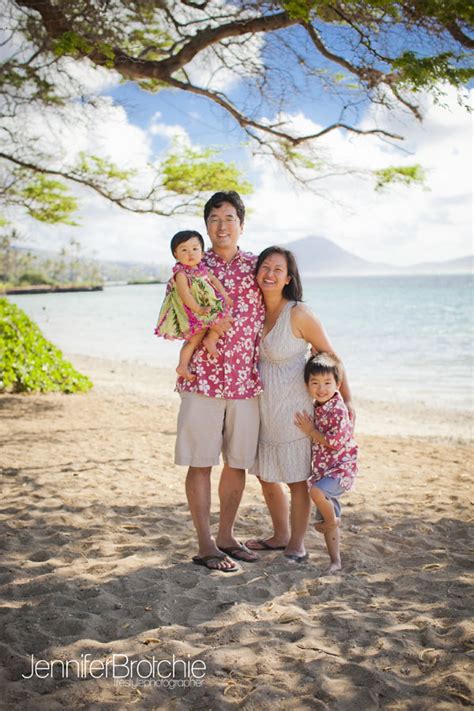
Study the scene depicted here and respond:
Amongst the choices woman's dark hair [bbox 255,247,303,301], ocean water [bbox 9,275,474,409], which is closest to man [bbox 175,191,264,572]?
woman's dark hair [bbox 255,247,303,301]

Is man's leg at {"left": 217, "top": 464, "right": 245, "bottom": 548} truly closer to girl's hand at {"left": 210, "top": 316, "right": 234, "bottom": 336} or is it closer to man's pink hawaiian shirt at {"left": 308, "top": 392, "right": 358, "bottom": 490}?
man's pink hawaiian shirt at {"left": 308, "top": 392, "right": 358, "bottom": 490}

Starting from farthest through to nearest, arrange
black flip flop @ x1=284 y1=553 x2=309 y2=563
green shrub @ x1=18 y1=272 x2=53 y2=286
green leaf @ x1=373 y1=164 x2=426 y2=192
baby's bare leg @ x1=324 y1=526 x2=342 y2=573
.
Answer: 1. green shrub @ x1=18 y1=272 x2=53 y2=286
2. green leaf @ x1=373 y1=164 x2=426 y2=192
3. black flip flop @ x1=284 y1=553 x2=309 y2=563
4. baby's bare leg @ x1=324 y1=526 x2=342 y2=573

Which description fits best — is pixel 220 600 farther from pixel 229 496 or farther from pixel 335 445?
pixel 335 445

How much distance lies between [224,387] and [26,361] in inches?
259

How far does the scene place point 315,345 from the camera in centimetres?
337

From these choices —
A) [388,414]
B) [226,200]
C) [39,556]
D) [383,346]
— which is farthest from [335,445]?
[383,346]

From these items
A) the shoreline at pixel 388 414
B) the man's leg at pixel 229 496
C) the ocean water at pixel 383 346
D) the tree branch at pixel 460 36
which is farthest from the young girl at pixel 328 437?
the shoreline at pixel 388 414

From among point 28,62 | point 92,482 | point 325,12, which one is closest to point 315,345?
point 92,482

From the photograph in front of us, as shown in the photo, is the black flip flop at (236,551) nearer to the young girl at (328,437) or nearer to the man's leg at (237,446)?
the man's leg at (237,446)

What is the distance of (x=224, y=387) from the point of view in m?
3.25

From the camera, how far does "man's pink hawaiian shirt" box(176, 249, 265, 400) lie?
3254mm

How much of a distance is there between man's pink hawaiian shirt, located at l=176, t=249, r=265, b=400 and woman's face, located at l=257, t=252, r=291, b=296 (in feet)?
0.29

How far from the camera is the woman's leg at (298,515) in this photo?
11.1 ft

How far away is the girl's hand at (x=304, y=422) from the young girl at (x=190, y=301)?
1.92 feet
